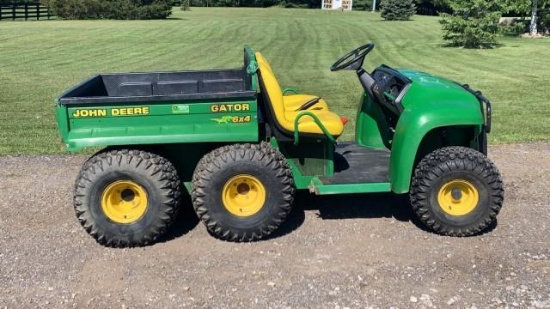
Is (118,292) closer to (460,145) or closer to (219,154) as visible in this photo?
(219,154)

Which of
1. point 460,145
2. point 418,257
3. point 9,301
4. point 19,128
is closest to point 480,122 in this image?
Answer: point 460,145

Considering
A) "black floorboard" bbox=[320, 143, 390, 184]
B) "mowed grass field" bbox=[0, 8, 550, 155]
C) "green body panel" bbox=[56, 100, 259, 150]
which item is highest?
"green body panel" bbox=[56, 100, 259, 150]

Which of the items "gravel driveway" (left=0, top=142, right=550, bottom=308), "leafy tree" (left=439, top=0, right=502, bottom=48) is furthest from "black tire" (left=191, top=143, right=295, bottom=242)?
"leafy tree" (left=439, top=0, right=502, bottom=48)

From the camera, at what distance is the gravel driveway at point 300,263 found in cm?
369

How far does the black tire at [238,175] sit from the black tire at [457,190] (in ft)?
3.50

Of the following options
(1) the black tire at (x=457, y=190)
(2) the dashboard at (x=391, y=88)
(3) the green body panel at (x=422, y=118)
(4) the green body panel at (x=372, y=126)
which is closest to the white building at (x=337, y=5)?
(4) the green body panel at (x=372, y=126)

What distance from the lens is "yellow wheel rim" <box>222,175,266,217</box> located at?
4.38 meters

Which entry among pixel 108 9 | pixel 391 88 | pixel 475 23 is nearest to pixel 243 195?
pixel 391 88

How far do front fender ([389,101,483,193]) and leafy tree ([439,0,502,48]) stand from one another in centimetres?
1708

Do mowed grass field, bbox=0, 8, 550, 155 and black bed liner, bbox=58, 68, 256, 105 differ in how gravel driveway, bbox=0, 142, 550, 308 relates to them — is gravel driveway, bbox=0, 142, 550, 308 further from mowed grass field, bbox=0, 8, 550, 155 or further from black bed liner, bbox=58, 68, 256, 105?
mowed grass field, bbox=0, 8, 550, 155

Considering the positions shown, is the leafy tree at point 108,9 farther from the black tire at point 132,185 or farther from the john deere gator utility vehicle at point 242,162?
the black tire at point 132,185

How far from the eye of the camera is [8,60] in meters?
16.8

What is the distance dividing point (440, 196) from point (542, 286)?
1.03 m

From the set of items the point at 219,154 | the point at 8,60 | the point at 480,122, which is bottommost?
the point at 8,60
